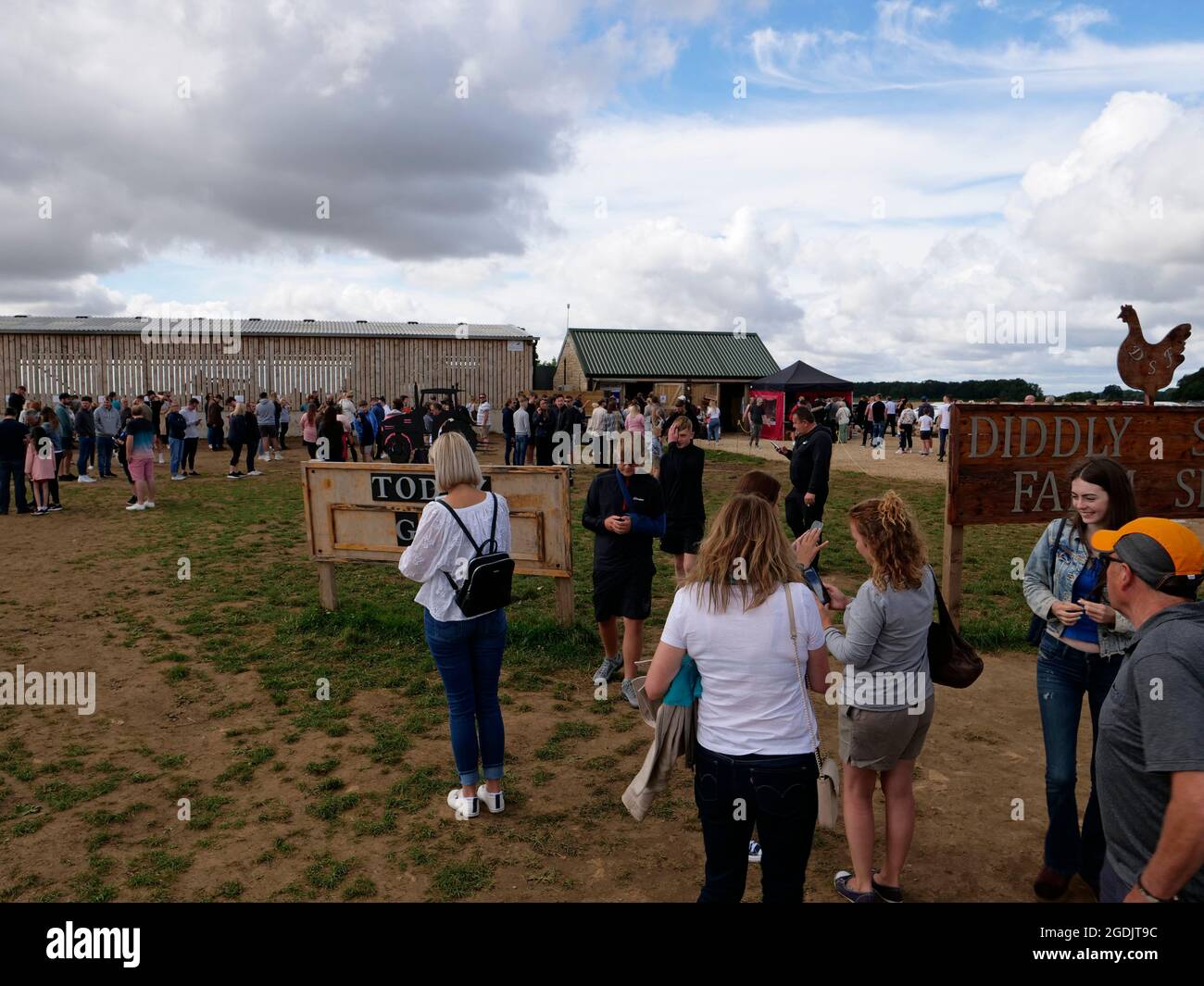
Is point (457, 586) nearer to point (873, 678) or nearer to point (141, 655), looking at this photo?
point (873, 678)

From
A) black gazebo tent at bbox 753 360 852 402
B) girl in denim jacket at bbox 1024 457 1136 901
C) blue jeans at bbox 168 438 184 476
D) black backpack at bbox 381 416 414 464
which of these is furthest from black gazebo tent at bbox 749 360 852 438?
girl in denim jacket at bbox 1024 457 1136 901

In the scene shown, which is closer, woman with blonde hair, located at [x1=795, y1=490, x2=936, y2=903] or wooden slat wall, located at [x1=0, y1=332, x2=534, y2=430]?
woman with blonde hair, located at [x1=795, y1=490, x2=936, y2=903]

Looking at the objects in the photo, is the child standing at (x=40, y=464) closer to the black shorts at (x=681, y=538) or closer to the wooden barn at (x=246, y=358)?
the black shorts at (x=681, y=538)

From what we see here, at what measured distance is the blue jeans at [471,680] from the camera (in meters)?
4.25

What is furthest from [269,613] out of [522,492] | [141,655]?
[522,492]

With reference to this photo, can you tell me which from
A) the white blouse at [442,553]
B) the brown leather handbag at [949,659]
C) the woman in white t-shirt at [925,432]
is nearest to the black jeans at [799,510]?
the brown leather handbag at [949,659]

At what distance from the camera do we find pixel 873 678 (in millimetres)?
3377

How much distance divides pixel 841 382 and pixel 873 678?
3002cm

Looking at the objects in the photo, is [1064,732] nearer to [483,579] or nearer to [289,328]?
[483,579]

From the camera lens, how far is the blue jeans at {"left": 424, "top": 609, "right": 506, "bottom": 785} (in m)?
4.25

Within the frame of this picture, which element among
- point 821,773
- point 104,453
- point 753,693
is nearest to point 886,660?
point 821,773

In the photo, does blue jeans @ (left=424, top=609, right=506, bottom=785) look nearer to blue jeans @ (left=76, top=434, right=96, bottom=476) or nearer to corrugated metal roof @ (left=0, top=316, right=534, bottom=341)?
blue jeans @ (left=76, top=434, right=96, bottom=476)

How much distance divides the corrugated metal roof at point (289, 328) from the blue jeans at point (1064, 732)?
3160 centimetres

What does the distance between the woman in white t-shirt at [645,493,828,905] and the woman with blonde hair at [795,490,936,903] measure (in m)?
0.47
